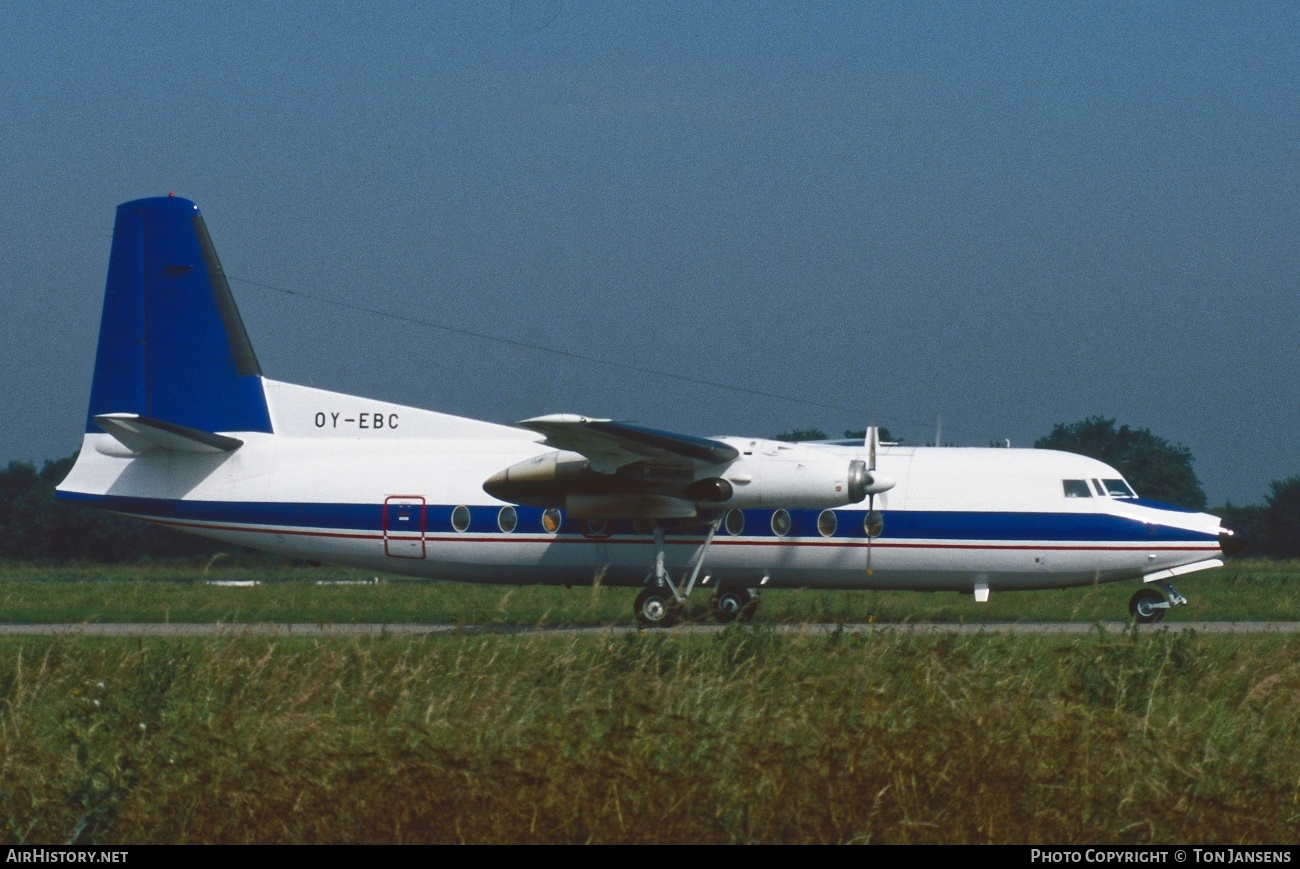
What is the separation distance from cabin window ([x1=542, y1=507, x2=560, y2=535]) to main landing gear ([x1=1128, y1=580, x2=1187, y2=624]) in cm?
877

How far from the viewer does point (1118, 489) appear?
2006 cm

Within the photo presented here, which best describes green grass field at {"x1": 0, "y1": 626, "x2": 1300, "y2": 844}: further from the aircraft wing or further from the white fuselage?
the white fuselage

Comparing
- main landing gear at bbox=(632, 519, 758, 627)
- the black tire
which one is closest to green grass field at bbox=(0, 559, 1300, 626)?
the black tire

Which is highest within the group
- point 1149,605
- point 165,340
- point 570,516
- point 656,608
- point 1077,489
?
point 165,340

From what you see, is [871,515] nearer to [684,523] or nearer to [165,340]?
[684,523]

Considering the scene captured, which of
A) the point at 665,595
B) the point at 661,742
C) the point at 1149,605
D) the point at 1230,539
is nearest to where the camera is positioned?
the point at 661,742

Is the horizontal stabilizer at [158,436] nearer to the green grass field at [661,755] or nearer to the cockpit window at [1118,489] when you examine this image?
the green grass field at [661,755]

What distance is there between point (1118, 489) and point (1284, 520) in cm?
4346

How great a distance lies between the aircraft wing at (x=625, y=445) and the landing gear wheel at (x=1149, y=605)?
21.8ft

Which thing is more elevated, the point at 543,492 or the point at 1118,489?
the point at 1118,489

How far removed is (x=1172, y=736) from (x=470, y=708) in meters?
4.74

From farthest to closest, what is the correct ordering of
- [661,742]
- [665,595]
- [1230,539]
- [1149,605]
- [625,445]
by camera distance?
1. [1149,605]
2. [665,595]
3. [1230,539]
4. [625,445]
5. [661,742]

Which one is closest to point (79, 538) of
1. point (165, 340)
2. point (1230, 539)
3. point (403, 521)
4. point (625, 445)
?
point (165, 340)

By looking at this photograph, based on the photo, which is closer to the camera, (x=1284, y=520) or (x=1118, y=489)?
(x=1118, y=489)
